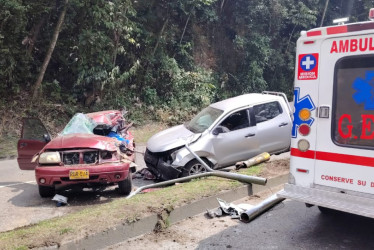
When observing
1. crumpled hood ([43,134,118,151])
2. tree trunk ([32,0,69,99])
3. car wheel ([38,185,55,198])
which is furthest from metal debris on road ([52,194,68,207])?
tree trunk ([32,0,69,99])

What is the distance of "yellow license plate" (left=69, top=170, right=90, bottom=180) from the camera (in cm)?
607

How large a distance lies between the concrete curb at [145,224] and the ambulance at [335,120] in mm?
1391

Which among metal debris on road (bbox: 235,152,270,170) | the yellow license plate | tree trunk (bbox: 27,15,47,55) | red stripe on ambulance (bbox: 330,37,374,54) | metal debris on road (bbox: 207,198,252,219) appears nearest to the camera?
red stripe on ambulance (bbox: 330,37,374,54)

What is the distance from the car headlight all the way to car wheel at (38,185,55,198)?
575 millimetres

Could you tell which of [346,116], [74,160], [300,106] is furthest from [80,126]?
[346,116]

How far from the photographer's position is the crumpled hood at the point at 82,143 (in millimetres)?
6324

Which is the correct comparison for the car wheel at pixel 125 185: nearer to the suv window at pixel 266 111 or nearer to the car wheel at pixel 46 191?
the car wheel at pixel 46 191

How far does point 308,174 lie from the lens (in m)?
4.43

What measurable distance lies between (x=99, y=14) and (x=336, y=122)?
1154 centimetres

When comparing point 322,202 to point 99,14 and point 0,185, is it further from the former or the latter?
point 99,14

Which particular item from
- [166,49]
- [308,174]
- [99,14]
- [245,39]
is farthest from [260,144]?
[245,39]

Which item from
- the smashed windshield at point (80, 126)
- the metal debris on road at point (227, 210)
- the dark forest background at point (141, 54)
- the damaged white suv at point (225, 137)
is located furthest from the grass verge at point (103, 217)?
the dark forest background at point (141, 54)

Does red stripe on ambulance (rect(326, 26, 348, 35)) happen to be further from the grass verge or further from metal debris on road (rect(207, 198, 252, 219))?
the grass verge

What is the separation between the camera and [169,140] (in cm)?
753
